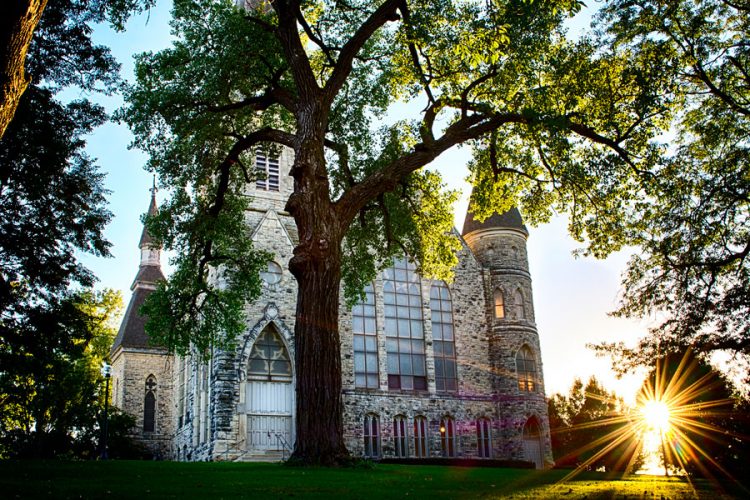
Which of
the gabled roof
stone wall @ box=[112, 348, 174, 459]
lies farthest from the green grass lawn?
the gabled roof

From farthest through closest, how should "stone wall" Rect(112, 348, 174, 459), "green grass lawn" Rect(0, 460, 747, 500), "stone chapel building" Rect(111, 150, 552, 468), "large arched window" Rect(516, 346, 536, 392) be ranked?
1. "stone wall" Rect(112, 348, 174, 459)
2. "large arched window" Rect(516, 346, 536, 392)
3. "stone chapel building" Rect(111, 150, 552, 468)
4. "green grass lawn" Rect(0, 460, 747, 500)

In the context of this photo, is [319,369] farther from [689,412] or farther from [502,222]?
[502,222]

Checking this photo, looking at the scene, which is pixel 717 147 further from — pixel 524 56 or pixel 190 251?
pixel 190 251

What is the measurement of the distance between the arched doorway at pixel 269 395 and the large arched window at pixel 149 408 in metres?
15.4

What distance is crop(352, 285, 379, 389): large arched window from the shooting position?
32156 mm

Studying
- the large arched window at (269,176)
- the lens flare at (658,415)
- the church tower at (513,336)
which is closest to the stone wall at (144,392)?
the large arched window at (269,176)

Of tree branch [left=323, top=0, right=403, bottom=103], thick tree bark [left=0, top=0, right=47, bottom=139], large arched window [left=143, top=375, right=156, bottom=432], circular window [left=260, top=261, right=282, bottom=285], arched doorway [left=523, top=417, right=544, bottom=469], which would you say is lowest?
arched doorway [left=523, top=417, right=544, bottom=469]

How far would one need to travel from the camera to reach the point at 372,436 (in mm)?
31188

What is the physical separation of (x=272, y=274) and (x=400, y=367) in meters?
7.72

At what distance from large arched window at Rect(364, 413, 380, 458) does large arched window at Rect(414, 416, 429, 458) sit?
2.01 metres

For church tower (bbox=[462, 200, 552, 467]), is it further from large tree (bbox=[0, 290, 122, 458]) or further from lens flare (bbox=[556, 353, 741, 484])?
large tree (bbox=[0, 290, 122, 458])

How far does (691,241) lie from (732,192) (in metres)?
1.55

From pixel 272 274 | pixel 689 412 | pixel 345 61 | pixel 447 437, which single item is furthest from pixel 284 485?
pixel 447 437

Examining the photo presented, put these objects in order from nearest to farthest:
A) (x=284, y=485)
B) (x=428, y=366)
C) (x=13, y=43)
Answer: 1. (x=13, y=43)
2. (x=284, y=485)
3. (x=428, y=366)
